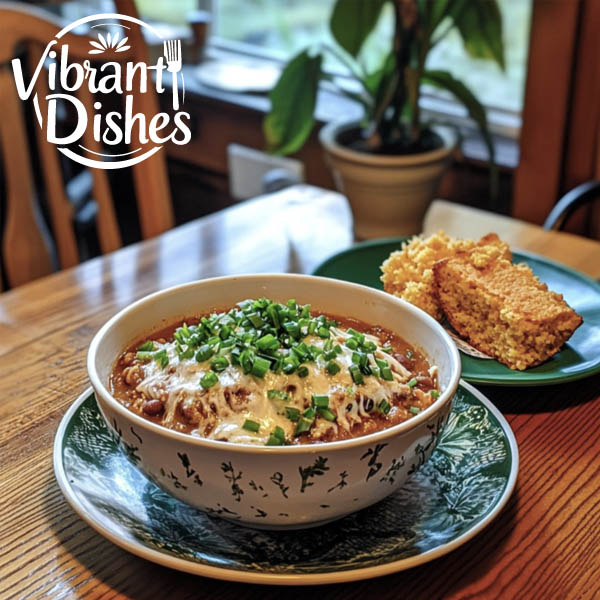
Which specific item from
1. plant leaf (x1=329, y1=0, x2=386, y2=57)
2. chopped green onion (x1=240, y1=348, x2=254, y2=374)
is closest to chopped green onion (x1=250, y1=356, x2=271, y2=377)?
chopped green onion (x1=240, y1=348, x2=254, y2=374)

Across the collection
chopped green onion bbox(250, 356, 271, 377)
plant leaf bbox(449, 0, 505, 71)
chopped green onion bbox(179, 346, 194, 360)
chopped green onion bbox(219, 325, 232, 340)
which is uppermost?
plant leaf bbox(449, 0, 505, 71)

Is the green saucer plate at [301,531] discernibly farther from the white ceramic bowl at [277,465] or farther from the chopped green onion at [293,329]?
the chopped green onion at [293,329]

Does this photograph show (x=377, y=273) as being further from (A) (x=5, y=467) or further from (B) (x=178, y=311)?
(A) (x=5, y=467)

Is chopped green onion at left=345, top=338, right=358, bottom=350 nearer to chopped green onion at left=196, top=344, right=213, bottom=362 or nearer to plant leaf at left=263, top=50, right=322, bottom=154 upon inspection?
chopped green onion at left=196, top=344, right=213, bottom=362

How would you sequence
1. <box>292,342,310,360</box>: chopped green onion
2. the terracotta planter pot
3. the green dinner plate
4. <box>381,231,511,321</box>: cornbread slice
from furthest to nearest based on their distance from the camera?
the terracotta planter pot, <box>381,231,511,321</box>: cornbread slice, the green dinner plate, <box>292,342,310,360</box>: chopped green onion

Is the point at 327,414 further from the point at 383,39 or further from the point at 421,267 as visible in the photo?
the point at 383,39

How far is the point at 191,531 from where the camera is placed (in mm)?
727

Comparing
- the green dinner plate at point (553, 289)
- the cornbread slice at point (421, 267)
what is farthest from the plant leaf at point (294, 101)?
the cornbread slice at point (421, 267)

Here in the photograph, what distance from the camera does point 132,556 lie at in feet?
2.39

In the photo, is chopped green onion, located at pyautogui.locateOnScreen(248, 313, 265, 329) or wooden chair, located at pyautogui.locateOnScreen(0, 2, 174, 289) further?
wooden chair, located at pyautogui.locateOnScreen(0, 2, 174, 289)

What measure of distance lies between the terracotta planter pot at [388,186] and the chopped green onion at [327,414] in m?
0.86

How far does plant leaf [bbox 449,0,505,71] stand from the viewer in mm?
1669

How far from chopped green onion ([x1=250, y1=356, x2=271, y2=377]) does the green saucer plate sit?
14 cm

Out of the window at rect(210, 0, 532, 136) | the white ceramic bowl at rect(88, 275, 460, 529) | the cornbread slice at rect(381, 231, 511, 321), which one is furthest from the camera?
the window at rect(210, 0, 532, 136)
